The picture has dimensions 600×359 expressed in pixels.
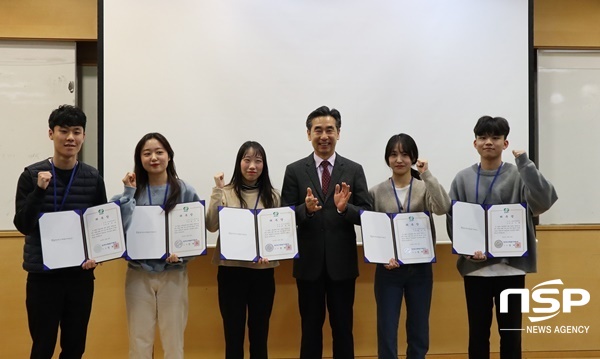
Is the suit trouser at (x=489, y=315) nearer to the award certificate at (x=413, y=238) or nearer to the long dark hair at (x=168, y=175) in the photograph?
the award certificate at (x=413, y=238)

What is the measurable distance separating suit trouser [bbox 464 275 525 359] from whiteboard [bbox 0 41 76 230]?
3.24m

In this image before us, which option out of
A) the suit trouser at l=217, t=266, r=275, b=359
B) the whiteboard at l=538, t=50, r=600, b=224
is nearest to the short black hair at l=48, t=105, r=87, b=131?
the suit trouser at l=217, t=266, r=275, b=359

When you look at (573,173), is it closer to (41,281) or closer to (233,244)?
(233,244)

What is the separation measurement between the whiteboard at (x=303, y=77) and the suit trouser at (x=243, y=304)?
92 cm

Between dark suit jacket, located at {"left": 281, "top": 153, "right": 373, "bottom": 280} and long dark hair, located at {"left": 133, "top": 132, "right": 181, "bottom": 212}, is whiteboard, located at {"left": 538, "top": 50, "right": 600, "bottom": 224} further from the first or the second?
long dark hair, located at {"left": 133, "top": 132, "right": 181, "bottom": 212}

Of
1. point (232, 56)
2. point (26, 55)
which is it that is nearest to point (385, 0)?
point (232, 56)

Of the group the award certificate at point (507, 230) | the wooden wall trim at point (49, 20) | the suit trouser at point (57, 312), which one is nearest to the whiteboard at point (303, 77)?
the wooden wall trim at point (49, 20)

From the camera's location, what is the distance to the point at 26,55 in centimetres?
377

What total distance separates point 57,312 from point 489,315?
2.40 m

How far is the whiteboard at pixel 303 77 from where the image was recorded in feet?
11.3

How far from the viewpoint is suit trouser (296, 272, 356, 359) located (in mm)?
2842

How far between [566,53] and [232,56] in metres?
2.73

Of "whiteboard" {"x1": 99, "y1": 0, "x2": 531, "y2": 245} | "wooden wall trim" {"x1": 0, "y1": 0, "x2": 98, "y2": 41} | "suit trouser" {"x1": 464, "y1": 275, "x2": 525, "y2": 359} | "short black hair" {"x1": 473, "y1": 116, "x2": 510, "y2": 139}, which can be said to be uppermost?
"wooden wall trim" {"x1": 0, "y1": 0, "x2": 98, "y2": 41}

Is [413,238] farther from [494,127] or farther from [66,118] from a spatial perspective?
[66,118]
